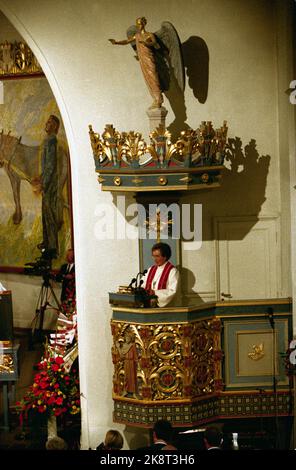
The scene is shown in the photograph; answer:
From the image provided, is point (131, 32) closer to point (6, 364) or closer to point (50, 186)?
point (6, 364)

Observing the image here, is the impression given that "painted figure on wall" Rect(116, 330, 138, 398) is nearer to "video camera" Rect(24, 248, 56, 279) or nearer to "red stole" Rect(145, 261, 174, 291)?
"red stole" Rect(145, 261, 174, 291)

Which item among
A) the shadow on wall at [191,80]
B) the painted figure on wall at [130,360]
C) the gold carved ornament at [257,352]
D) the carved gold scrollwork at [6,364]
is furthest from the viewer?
the carved gold scrollwork at [6,364]

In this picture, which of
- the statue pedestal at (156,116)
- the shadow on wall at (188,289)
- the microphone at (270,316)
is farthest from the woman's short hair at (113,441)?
the statue pedestal at (156,116)

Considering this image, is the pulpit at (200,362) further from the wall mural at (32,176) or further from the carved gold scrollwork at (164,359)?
the wall mural at (32,176)

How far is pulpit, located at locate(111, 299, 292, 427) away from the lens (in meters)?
13.9

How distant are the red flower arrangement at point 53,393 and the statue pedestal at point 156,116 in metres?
2.98

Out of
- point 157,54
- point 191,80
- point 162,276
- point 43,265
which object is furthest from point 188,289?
point 43,265

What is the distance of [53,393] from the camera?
48.4 ft

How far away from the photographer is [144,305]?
13.9 m

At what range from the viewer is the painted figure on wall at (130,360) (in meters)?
14.0

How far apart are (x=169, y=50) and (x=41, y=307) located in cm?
599

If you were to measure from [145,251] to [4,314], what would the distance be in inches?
87.7

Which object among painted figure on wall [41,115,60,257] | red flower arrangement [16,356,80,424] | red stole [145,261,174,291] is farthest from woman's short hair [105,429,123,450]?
painted figure on wall [41,115,60,257]
